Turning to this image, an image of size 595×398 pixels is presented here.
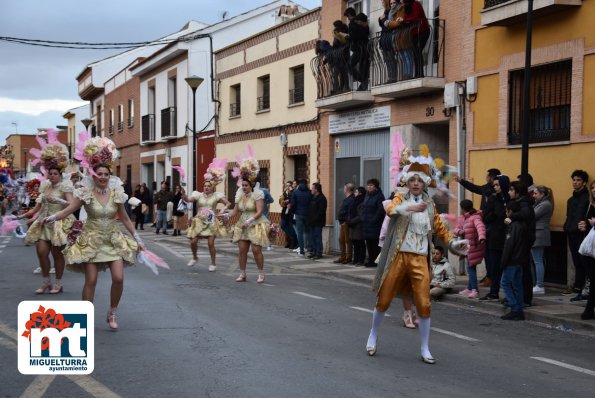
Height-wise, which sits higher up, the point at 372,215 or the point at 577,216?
the point at 577,216

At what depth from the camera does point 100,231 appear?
28.5 ft

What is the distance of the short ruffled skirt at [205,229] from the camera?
15391mm

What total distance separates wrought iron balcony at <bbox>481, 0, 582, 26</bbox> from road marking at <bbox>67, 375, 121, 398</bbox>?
32.6ft

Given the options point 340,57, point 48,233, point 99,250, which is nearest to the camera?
point 99,250

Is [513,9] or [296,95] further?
[296,95]

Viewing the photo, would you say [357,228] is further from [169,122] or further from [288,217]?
[169,122]

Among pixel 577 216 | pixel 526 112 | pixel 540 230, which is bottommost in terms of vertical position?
pixel 540 230

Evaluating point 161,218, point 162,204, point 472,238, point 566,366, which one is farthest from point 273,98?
point 566,366

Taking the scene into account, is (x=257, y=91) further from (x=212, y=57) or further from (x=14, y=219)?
(x=14, y=219)

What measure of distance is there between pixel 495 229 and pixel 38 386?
807 cm

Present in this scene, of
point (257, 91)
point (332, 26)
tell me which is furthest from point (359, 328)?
point (257, 91)

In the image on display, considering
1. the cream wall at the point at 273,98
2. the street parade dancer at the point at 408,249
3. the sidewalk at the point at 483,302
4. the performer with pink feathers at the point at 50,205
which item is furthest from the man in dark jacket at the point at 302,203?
the street parade dancer at the point at 408,249

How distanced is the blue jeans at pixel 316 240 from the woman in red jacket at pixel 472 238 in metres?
6.74

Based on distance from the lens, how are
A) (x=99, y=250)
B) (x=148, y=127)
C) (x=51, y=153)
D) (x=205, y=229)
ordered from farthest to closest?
(x=148, y=127) < (x=205, y=229) < (x=51, y=153) < (x=99, y=250)
